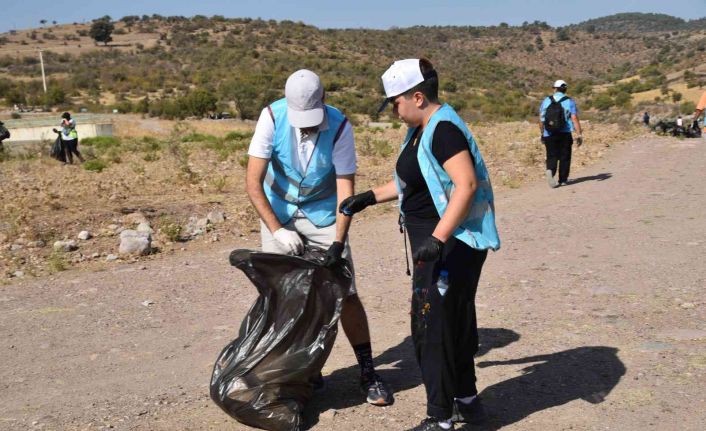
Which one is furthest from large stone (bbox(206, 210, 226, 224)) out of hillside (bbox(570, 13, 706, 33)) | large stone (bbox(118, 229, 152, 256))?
hillside (bbox(570, 13, 706, 33))

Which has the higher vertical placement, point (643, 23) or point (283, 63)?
point (643, 23)

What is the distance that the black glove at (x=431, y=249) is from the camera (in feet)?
10.7

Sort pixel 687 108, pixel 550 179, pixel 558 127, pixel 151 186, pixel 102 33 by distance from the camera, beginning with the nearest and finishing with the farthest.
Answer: pixel 558 127
pixel 550 179
pixel 151 186
pixel 687 108
pixel 102 33

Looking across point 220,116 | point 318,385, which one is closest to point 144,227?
point 318,385

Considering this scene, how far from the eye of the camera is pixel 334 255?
Answer: 3.89m

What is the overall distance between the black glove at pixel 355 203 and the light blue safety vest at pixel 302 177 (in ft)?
0.79

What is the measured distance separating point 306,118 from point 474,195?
3.29 feet

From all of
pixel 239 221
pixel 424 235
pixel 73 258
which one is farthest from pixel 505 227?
pixel 424 235

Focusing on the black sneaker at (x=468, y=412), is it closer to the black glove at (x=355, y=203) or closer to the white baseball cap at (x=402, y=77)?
the black glove at (x=355, y=203)

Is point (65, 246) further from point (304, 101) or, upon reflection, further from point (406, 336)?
point (304, 101)

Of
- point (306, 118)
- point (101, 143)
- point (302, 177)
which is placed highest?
point (306, 118)

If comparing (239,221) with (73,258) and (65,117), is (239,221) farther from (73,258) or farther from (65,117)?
(65,117)

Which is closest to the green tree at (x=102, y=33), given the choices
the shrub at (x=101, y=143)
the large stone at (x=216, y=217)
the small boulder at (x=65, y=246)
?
the shrub at (x=101, y=143)

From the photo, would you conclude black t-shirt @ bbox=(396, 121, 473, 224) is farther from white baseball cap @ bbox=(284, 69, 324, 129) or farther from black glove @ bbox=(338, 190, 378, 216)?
white baseball cap @ bbox=(284, 69, 324, 129)
